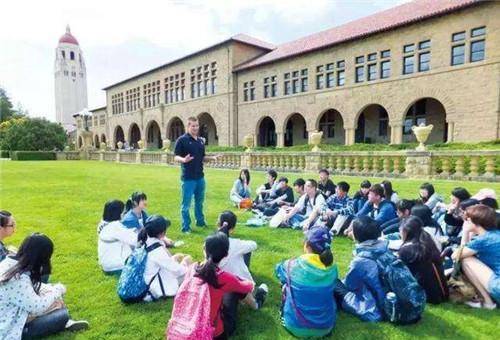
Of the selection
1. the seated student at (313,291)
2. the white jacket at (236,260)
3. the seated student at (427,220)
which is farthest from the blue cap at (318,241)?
Answer: the seated student at (427,220)

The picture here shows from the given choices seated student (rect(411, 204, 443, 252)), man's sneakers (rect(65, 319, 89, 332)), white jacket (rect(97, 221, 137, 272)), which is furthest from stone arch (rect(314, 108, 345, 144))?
man's sneakers (rect(65, 319, 89, 332))

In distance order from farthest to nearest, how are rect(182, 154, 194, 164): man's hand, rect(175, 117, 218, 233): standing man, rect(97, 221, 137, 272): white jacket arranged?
rect(175, 117, 218, 233): standing man, rect(182, 154, 194, 164): man's hand, rect(97, 221, 137, 272): white jacket

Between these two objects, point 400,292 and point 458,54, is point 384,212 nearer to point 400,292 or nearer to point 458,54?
point 400,292

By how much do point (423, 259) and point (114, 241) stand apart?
3783 mm

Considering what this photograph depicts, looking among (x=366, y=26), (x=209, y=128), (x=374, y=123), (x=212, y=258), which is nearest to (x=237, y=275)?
(x=212, y=258)

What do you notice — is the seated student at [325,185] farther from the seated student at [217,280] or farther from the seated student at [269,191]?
the seated student at [217,280]

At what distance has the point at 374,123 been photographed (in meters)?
29.0

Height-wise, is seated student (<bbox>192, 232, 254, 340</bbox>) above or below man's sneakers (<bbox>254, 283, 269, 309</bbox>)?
above

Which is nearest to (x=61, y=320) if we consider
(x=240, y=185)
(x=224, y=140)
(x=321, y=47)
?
(x=240, y=185)

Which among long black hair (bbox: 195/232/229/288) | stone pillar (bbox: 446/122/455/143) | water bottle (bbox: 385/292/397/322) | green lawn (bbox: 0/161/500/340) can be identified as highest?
stone pillar (bbox: 446/122/455/143)

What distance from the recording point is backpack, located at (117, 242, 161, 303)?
150 inches

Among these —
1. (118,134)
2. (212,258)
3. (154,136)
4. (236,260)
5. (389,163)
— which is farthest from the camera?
(118,134)

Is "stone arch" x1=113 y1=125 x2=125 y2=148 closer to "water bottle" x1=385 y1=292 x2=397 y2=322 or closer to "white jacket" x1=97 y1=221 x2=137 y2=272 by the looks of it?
"white jacket" x1=97 y1=221 x2=137 y2=272

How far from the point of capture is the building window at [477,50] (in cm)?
2102
